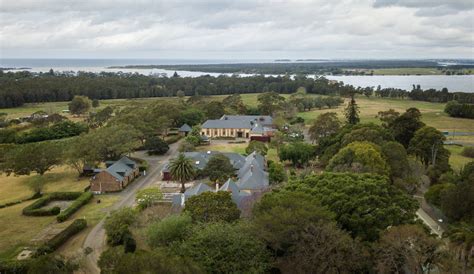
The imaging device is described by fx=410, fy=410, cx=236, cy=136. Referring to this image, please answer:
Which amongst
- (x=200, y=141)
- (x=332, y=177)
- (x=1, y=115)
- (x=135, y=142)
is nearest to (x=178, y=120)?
(x=200, y=141)

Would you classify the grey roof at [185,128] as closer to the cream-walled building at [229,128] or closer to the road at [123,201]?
the cream-walled building at [229,128]

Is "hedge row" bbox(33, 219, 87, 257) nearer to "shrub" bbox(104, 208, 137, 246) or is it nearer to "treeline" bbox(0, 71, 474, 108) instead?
"shrub" bbox(104, 208, 137, 246)

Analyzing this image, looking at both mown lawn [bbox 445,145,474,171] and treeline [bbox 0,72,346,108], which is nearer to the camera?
mown lawn [bbox 445,145,474,171]

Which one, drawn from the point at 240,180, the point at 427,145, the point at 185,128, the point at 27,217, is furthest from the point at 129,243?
the point at 185,128

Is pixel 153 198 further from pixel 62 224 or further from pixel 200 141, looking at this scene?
pixel 200 141

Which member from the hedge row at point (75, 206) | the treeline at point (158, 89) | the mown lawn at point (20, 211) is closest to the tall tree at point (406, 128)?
the hedge row at point (75, 206)

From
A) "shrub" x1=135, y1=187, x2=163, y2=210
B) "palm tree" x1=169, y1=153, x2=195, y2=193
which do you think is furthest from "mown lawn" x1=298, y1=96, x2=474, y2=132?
"shrub" x1=135, y1=187, x2=163, y2=210
